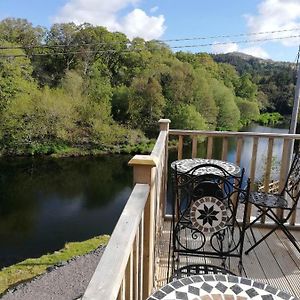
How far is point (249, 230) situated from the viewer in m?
2.99

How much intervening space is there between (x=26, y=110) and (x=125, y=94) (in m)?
9.53

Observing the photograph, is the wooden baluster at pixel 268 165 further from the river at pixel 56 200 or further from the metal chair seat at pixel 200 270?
the river at pixel 56 200

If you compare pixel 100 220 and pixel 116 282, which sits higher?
pixel 116 282

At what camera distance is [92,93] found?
29172 millimetres

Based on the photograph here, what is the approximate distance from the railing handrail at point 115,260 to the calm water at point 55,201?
11.1 meters

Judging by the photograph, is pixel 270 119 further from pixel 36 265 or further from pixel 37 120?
pixel 36 265

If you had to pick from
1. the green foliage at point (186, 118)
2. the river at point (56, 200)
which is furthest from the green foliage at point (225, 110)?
the river at point (56, 200)

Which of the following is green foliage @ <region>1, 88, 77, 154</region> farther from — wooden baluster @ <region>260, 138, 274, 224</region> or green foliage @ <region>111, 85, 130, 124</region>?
wooden baluster @ <region>260, 138, 274, 224</region>

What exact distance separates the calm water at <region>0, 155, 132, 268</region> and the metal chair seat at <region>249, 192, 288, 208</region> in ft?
33.6

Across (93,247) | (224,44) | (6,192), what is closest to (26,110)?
(6,192)

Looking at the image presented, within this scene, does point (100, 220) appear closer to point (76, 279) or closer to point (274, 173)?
point (76, 279)

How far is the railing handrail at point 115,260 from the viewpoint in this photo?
701mm

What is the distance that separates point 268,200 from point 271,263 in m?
0.46

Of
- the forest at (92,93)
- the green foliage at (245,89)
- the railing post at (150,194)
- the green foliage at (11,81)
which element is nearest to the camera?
the railing post at (150,194)
